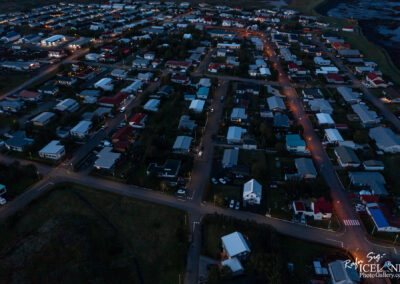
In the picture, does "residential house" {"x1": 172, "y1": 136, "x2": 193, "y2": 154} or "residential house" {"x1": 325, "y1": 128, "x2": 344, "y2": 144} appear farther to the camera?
"residential house" {"x1": 325, "y1": 128, "x2": 344, "y2": 144}

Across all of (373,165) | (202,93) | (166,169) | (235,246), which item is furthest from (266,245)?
(202,93)

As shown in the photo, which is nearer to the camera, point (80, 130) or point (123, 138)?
point (123, 138)

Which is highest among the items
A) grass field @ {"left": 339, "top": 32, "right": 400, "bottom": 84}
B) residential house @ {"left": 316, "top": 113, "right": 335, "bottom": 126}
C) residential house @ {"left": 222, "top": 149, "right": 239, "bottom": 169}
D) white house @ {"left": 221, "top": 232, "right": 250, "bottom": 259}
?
grass field @ {"left": 339, "top": 32, "right": 400, "bottom": 84}

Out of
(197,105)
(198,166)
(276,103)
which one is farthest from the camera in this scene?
(276,103)

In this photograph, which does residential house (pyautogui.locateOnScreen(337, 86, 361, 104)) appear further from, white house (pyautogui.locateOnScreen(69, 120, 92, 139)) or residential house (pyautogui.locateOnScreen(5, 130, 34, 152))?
residential house (pyautogui.locateOnScreen(5, 130, 34, 152))

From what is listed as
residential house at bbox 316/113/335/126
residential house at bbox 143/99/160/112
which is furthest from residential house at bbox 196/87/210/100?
residential house at bbox 316/113/335/126

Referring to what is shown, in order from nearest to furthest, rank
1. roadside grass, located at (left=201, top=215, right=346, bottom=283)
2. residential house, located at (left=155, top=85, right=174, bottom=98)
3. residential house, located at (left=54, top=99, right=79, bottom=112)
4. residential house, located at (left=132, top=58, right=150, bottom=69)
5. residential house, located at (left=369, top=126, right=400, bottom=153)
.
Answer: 1. roadside grass, located at (left=201, top=215, right=346, bottom=283)
2. residential house, located at (left=369, top=126, right=400, bottom=153)
3. residential house, located at (left=54, top=99, right=79, bottom=112)
4. residential house, located at (left=155, top=85, right=174, bottom=98)
5. residential house, located at (left=132, top=58, right=150, bottom=69)

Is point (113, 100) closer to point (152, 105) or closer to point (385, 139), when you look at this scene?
point (152, 105)
